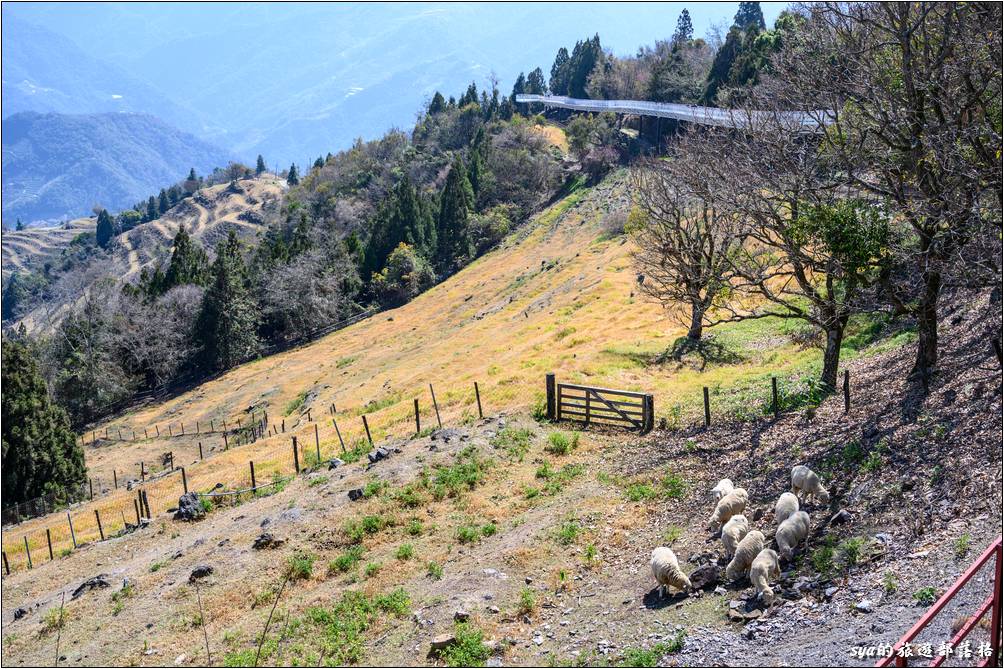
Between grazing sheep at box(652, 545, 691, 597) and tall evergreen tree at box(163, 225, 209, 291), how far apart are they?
75564 mm

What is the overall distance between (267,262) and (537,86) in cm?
9442

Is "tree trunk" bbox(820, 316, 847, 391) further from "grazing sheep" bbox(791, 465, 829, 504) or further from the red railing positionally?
the red railing

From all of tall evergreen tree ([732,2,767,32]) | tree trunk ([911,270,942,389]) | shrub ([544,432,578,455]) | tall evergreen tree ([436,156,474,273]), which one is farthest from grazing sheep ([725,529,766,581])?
tall evergreen tree ([732,2,767,32])

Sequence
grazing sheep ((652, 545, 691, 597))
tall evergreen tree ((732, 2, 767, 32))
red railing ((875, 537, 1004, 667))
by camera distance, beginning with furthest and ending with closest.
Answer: tall evergreen tree ((732, 2, 767, 32)), grazing sheep ((652, 545, 691, 597)), red railing ((875, 537, 1004, 667))

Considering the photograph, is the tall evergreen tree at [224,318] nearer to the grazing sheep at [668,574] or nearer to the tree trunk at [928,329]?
the tree trunk at [928,329]

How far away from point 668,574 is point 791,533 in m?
2.31

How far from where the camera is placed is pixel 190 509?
24797mm

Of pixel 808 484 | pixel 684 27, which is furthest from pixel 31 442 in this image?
pixel 684 27

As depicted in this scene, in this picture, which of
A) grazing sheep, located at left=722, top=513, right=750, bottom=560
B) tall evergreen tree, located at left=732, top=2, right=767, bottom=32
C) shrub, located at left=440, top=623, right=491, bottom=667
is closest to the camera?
shrub, located at left=440, top=623, right=491, bottom=667

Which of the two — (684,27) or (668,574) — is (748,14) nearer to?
(684,27)

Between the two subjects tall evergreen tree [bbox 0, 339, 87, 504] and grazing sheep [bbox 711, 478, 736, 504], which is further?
tall evergreen tree [bbox 0, 339, 87, 504]

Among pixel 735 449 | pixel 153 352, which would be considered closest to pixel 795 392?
pixel 735 449

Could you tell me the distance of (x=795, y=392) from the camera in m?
23.2

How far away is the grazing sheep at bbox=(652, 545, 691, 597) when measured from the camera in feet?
44.4
